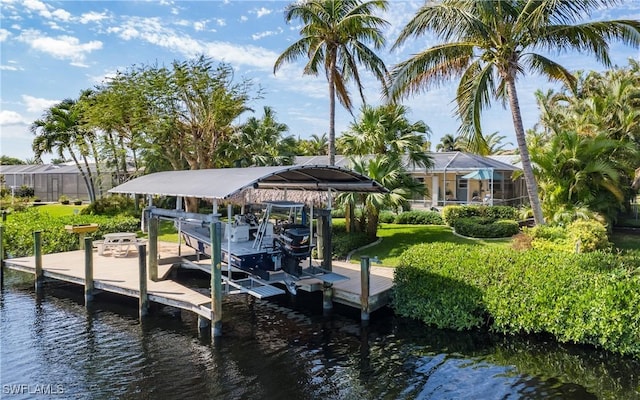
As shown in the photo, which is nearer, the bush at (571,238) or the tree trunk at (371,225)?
the bush at (571,238)

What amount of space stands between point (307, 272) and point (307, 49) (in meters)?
11.3

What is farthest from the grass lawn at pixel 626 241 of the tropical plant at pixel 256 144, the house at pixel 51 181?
the house at pixel 51 181

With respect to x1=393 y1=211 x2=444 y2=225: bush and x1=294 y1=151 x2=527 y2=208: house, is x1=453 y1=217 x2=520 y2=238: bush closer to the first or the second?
x1=393 y1=211 x2=444 y2=225: bush

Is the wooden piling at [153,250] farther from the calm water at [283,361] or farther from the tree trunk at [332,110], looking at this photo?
the tree trunk at [332,110]

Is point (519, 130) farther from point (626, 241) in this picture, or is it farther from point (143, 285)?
point (143, 285)

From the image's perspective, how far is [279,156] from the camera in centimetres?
2216

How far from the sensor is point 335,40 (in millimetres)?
17875

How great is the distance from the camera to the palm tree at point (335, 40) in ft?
56.6

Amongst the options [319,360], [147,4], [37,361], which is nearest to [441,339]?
[319,360]

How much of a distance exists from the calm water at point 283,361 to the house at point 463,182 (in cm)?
1671

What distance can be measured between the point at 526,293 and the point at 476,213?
1188 centimetres

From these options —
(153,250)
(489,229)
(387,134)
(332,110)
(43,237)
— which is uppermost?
(332,110)

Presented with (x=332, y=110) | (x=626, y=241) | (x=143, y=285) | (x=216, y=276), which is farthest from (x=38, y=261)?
(x=626, y=241)

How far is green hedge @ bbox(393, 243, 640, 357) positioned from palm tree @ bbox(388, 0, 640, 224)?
15.9 ft
